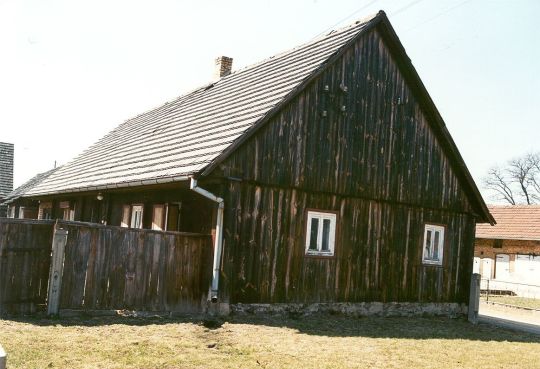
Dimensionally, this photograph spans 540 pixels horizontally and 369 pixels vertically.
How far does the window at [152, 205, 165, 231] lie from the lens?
14.1 meters

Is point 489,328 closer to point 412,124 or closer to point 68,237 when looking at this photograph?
point 412,124

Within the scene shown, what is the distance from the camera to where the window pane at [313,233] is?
1304 centimetres

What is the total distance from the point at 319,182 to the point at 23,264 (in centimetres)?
666

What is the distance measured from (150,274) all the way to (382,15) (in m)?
8.79

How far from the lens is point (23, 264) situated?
32.2ft

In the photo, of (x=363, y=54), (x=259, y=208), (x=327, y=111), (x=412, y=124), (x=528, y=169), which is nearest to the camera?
(x=259, y=208)

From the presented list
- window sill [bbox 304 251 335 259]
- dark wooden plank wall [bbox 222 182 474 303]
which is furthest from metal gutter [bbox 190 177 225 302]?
window sill [bbox 304 251 335 259]

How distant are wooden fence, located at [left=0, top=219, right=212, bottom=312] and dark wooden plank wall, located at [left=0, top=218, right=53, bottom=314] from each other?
0.7 inches

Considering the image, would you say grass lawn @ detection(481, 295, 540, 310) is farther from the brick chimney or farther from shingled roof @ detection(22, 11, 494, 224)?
the brick chimney

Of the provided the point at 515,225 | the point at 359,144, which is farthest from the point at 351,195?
the point at 515,225

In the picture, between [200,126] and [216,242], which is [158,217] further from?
[216,242]

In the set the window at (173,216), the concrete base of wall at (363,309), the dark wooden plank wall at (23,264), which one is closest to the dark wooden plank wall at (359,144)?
the window at (173,216)

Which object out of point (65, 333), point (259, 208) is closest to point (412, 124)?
point (259, 208)

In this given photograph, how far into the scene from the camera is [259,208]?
12.1 m
